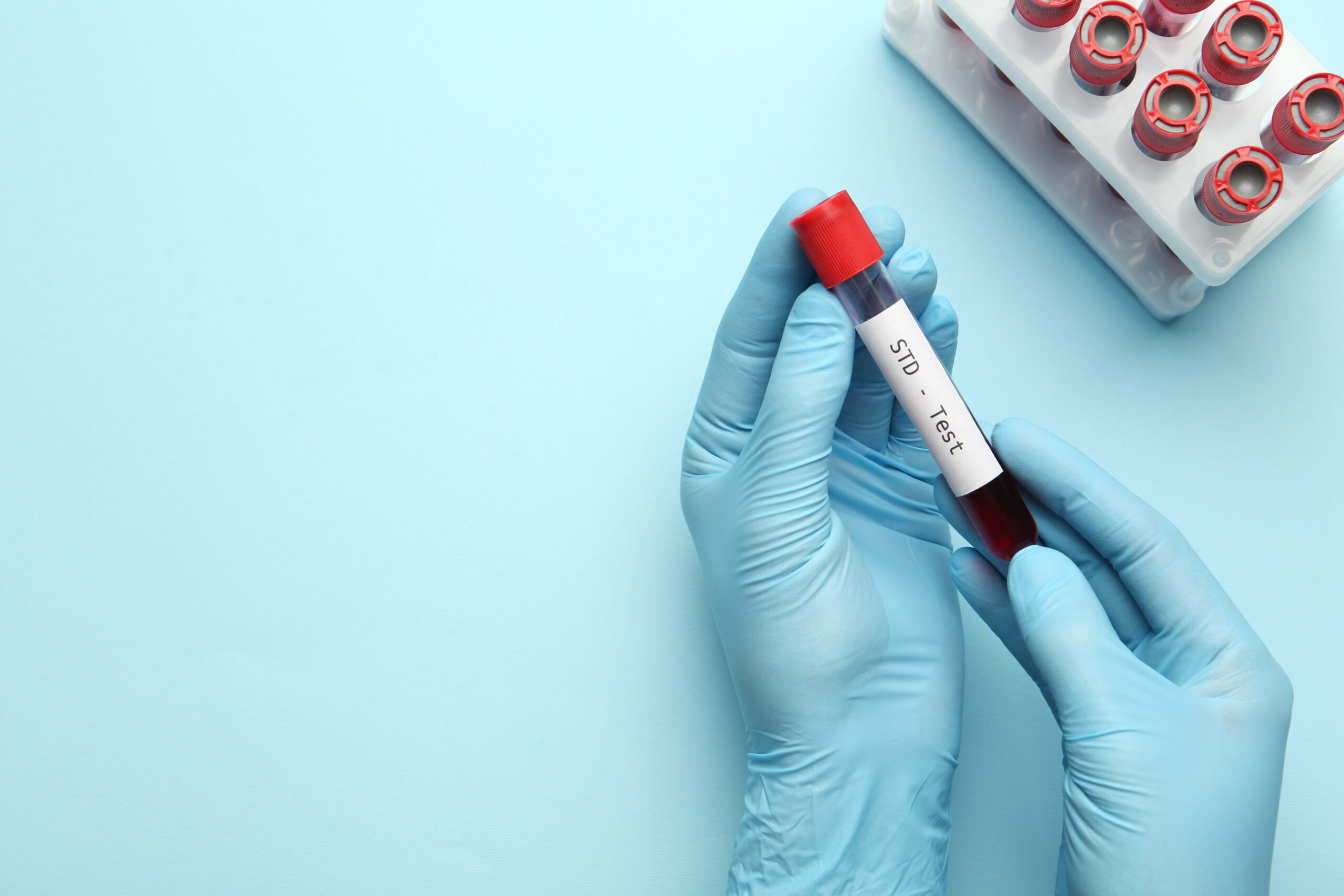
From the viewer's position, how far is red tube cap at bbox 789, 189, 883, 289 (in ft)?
3.05

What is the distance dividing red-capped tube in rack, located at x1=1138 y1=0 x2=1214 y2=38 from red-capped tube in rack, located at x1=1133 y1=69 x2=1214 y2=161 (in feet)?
0.20

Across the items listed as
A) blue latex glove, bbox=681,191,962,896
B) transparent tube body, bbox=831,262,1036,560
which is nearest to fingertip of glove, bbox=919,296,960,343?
blue latex glove, bbox=681,191,962,896

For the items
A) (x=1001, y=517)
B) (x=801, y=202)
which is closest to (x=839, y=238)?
(x=801, y=202)

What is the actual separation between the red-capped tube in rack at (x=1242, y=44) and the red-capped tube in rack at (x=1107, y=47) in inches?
3.2

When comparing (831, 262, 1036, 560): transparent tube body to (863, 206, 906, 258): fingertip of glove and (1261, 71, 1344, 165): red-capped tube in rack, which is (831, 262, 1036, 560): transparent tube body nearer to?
(863, 206, 906, 258): fingertip of glove

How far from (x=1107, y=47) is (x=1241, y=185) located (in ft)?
0.81

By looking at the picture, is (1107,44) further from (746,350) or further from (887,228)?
(746,350)

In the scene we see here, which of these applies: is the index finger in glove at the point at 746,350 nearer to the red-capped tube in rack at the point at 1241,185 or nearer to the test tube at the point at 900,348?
the test tube at the point at 900,348

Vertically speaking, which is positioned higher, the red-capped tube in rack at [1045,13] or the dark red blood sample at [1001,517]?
the red-capped tube in rack at [1045,13]

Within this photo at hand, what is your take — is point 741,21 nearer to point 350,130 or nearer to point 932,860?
point 350,130

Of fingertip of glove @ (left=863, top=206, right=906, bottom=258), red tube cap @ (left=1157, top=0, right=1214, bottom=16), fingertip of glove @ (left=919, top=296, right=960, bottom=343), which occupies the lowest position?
fingertip of glove @ (left=919, top=296, right=960, bottom=343)

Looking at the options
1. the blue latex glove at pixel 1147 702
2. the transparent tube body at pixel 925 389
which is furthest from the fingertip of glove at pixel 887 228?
the blue latex glove at pixel 1147 702

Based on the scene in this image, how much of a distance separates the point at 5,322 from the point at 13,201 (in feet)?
0.66

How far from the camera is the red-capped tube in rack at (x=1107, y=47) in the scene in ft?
3.39
